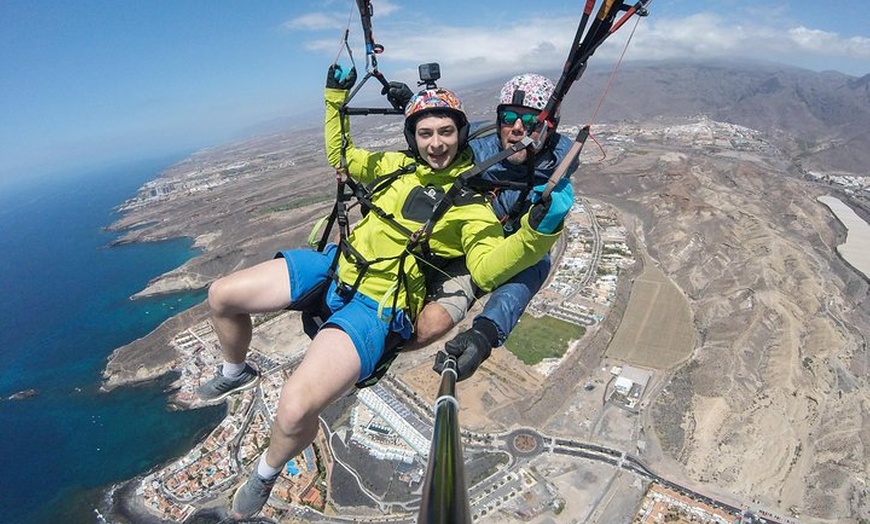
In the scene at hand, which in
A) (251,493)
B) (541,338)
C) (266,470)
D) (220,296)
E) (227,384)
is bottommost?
(541,338)

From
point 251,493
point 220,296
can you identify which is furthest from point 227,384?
point 220,296

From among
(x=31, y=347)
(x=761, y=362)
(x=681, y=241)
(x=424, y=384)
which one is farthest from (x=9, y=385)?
(x=681, y=241)

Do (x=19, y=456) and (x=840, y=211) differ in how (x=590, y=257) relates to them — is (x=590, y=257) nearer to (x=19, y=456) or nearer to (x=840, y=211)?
(x=840, y=211)

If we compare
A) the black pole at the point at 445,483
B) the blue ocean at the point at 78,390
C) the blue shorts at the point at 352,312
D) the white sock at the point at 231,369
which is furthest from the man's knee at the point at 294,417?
the blue ocean at the point at 78,390

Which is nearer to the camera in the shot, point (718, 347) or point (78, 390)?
point (718, 347)

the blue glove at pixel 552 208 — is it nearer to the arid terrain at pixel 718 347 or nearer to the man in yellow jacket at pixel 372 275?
the man in yellow jacket at pixel 372 275

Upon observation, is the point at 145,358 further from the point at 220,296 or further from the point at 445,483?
the point at 445,483

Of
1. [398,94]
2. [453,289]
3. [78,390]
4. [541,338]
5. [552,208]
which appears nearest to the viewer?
[552,208]
